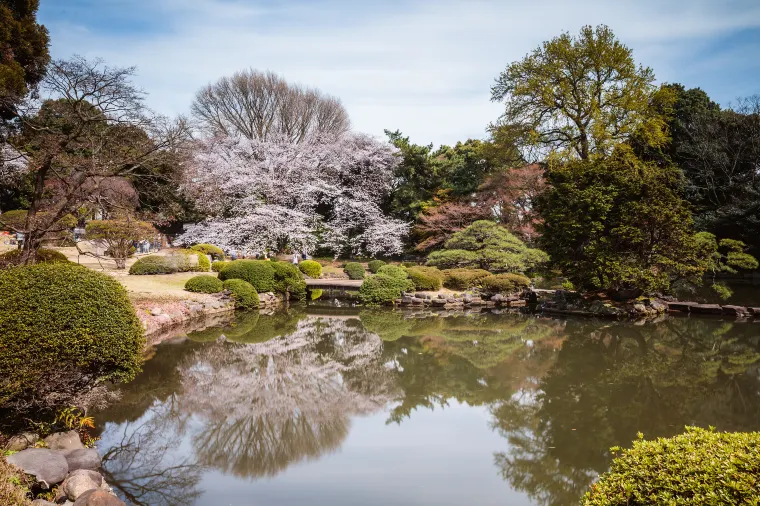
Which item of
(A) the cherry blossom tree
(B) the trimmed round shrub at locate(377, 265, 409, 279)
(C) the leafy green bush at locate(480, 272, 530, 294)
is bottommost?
(C) the leafy green bush at locate(480, 272, 530, 294)

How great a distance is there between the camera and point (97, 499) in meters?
3.55

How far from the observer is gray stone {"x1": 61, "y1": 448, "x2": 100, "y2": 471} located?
4250 millimetres

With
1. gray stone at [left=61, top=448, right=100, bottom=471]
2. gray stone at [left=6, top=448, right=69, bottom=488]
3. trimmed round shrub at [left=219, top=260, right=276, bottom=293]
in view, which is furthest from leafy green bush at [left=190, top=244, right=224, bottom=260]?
gray stone at [left=6, top=448, right=69, bottom=488]

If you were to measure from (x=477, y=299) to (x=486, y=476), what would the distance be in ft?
41.2

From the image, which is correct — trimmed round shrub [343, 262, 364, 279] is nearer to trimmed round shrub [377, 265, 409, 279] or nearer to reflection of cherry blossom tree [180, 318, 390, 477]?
trimmed round shrub [377, 265, 409, 279]

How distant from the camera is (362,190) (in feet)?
85.4

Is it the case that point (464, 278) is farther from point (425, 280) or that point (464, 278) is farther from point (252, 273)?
point (252, 273)

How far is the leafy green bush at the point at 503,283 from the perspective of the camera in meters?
16.7

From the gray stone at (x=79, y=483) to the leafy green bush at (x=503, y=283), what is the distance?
1427 cm

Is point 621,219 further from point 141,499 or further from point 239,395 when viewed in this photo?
point 141,499

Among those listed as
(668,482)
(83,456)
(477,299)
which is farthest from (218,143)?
(668,482)

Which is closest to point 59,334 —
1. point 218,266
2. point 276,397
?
point 276,397

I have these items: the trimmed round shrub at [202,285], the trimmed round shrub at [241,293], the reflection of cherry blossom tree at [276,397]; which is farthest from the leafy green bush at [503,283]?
the trimmed round shrub at [202,285]

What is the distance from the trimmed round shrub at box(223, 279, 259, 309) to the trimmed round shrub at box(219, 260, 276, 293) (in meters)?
0.87
